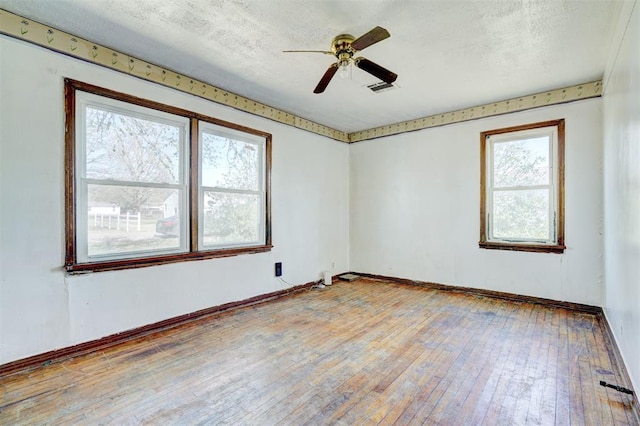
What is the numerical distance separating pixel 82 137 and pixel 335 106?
2.98m

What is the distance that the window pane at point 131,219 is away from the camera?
2.78 meters

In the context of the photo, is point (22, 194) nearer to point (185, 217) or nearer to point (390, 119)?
point (185, 217)

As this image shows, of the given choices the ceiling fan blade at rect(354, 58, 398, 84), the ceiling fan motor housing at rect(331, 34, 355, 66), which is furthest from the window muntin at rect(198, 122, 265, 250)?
the ceiling fan blade at rect(354, 58, 398, 84)

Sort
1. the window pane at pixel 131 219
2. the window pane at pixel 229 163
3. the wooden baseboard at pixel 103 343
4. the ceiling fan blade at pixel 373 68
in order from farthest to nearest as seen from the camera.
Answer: the window pane at pixel 229 163
the window pane at pixel 131 219
the ceiling fan blade at pixel 373 68
the wooden baseboard at pixel 103 343

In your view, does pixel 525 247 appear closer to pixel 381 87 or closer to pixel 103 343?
pixel 381 87

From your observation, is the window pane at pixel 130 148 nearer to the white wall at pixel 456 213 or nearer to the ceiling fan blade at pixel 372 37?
the ceiling fan blade at pixel 372 37

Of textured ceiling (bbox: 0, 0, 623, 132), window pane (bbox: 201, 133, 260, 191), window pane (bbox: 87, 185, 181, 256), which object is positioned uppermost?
textured ceiling (bbox: 0, 0, 623, 132)

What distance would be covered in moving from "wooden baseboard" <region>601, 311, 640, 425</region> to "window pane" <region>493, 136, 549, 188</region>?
5.87ft

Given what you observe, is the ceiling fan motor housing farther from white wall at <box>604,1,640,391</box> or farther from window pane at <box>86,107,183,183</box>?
window pane at <box>86,107,183,183</box>

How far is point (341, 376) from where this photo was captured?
223cm

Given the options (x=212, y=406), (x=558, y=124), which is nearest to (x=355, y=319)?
(x=212, y=406)

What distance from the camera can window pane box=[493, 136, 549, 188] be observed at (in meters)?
3.97

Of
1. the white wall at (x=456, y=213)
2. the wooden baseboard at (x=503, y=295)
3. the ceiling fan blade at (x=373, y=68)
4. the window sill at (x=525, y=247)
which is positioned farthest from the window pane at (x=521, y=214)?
the ceiling fan blade at (x=373, y=68)

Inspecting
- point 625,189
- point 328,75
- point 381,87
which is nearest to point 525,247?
point 625,189
